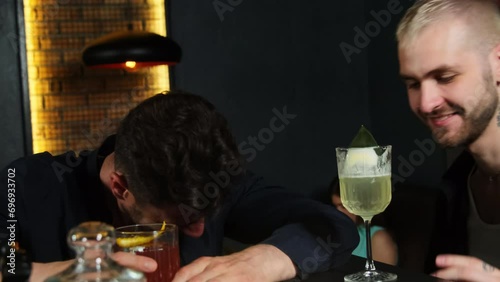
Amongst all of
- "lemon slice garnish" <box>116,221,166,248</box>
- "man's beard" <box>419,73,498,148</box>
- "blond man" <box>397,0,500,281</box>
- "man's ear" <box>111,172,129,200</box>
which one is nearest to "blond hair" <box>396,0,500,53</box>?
"blond man" <box>397,0,500,281</box>

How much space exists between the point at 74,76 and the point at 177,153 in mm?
3097

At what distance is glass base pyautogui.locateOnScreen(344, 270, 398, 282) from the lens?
1427mm

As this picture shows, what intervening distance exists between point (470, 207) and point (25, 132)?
3.10 meters

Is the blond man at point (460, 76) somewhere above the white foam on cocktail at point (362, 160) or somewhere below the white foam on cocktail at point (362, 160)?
above

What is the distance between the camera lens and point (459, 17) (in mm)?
1902

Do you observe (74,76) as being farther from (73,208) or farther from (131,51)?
(73,208)

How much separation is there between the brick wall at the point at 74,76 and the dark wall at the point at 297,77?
342mm

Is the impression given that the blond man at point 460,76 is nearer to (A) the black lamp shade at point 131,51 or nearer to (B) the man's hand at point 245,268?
(B) the man's hand at point 245,268

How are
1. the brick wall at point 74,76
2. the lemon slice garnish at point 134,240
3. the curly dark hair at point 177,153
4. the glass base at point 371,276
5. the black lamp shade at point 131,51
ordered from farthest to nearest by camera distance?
1. the brick wall at point 74,76
2. the black lamp shade at point 131,51
3. the curly dark hair at point 177,153
4. the glass base at point 371,276
5. the lemon slice garnish at point 134,240

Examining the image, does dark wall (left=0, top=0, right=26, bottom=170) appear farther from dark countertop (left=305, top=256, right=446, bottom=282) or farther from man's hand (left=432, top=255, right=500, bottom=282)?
man's hand (left=432, top=255, right=500, bottom=282)

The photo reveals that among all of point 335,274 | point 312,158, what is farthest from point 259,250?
point 312,158

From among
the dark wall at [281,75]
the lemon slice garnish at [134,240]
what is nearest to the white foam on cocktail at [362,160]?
the lemon slice garnish at [134,240]

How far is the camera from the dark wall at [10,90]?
14.4 ft

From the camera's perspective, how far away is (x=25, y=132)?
176 inches
